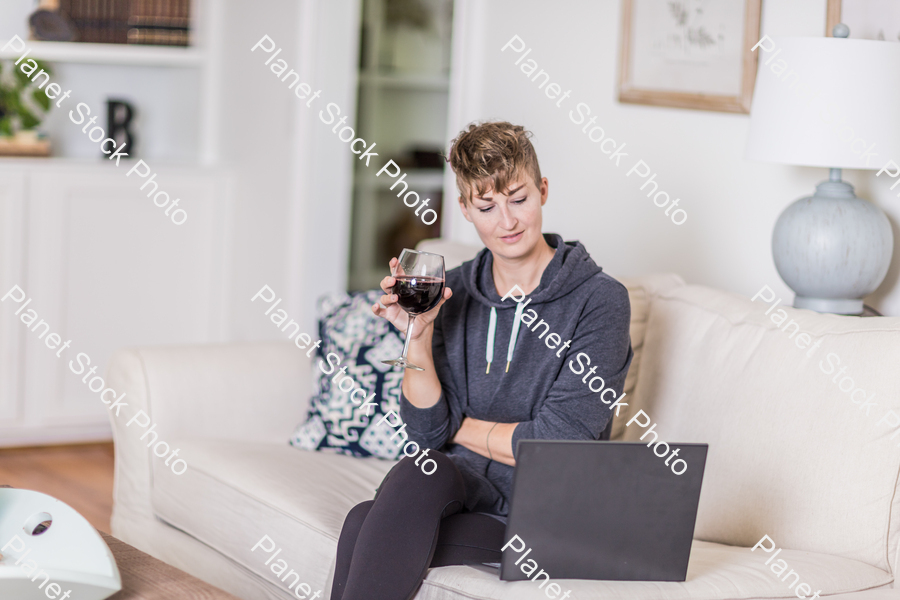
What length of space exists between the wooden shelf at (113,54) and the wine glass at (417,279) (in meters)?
2.48

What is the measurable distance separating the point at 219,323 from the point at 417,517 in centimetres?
242

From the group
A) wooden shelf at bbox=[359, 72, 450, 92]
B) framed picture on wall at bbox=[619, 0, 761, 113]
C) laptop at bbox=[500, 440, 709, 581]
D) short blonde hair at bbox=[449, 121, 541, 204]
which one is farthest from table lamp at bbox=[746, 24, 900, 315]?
wooden shelf at bbox=[359, 72, 450, 92]

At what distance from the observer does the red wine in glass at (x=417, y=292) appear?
1.45 metres

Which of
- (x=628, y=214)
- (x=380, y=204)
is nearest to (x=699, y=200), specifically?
(x=628, y=214)

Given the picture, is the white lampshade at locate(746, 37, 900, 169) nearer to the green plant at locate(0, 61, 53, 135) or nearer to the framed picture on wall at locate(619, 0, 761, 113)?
the framed picture on wall at locate(619, 0, 761, 113)

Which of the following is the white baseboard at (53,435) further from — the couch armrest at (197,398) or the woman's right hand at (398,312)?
the woman's right hand at (398,312)

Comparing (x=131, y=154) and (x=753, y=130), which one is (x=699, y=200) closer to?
(x=753, y=130)

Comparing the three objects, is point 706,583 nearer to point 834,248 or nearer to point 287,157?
point 834,248

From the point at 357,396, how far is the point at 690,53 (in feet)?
3.92

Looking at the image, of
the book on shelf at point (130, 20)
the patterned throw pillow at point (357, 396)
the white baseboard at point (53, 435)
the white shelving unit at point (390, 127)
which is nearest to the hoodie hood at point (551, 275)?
the patterned throw pillow at point (357, 396)

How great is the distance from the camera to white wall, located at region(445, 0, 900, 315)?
2.16 meters

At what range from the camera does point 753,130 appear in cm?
188

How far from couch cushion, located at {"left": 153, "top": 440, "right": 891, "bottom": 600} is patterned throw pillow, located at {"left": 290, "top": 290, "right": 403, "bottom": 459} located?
0.04 m

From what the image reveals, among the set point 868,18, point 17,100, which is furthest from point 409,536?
point 17,100
